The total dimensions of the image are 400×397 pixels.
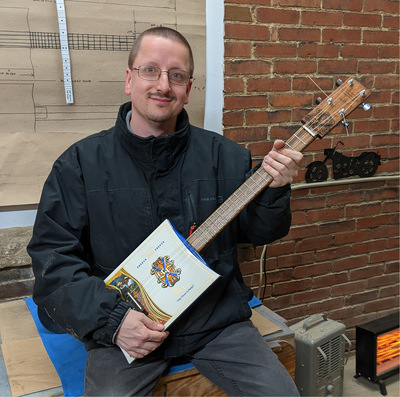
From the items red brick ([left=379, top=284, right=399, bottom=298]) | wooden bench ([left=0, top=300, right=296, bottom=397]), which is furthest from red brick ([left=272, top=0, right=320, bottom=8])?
red brick ([left=379, top=284, right=399, bottom=298])

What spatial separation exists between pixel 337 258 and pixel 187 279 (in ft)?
4.75

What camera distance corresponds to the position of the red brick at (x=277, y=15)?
201cm

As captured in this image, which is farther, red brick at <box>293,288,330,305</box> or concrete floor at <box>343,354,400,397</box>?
red brick at <box>293,288,330,305</box>

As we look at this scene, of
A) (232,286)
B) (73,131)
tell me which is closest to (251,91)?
(73,131)

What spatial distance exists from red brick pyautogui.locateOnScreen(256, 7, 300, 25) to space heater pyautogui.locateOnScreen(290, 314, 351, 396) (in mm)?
1406

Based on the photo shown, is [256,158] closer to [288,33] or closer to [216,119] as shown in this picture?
[216,119]

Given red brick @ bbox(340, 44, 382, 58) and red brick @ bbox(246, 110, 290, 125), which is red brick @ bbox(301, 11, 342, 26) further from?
red brick @ bbox(246, 110, 290, 125)

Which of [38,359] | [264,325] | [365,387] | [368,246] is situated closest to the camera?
[38,359]

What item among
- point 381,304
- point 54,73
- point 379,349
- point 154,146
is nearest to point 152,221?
point 154,146

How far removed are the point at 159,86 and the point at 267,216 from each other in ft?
1.82

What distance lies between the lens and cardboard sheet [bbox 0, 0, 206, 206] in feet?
5.56

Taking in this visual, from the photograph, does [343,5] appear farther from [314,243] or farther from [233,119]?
[314,243]

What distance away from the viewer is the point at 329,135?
2277 mm

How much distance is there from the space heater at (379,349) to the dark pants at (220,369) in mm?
910
